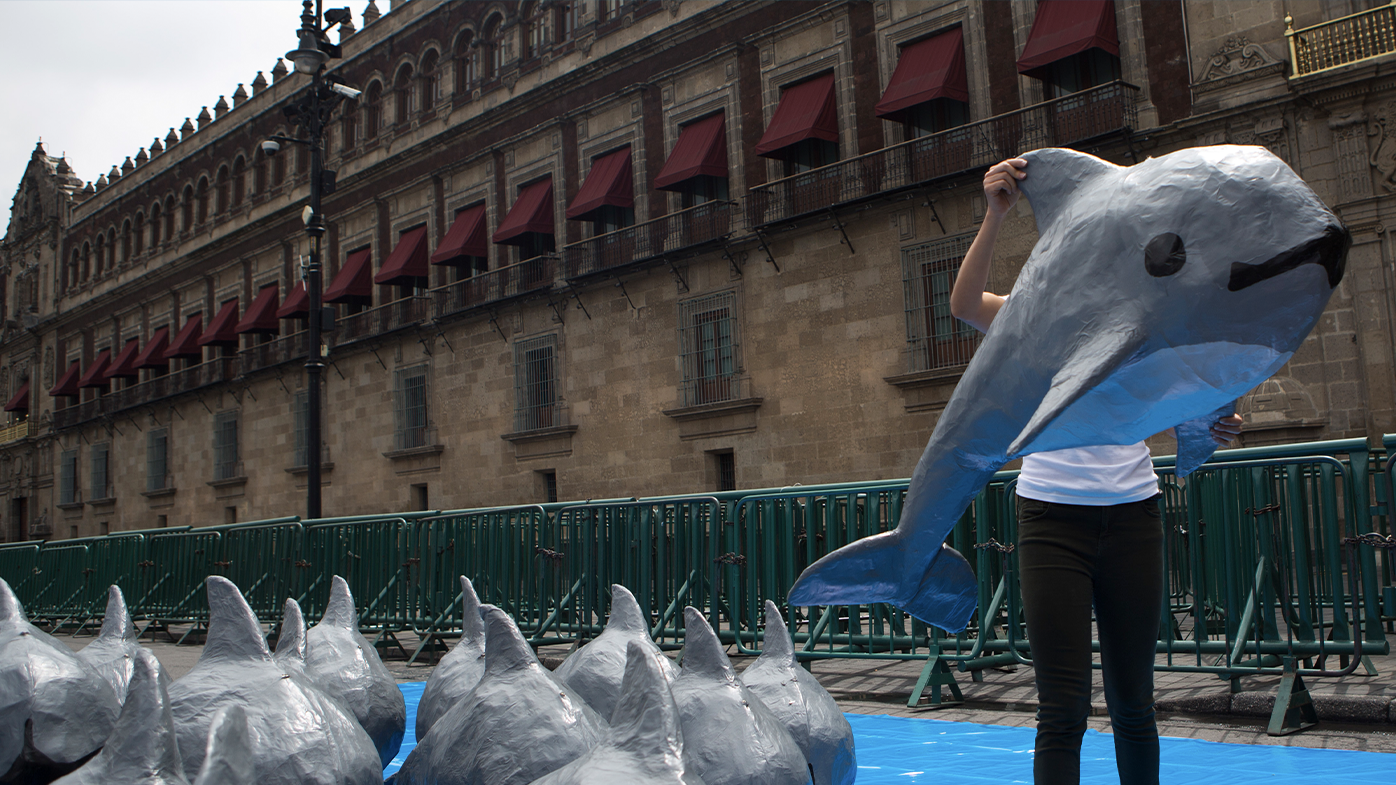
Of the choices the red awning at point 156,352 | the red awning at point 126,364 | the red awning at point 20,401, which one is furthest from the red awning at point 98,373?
the red awning at point 20,401

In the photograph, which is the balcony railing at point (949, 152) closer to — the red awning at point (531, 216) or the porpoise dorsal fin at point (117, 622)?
the red awning at point (531, 216)

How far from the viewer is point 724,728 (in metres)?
2.49

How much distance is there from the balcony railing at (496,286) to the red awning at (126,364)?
1818 cm

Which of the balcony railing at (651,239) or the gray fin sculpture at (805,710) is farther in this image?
the balcony railing at (651,239)

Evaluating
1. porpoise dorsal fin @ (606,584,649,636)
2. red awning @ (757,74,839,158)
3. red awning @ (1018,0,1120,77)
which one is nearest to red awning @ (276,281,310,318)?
red awning @ (757,74,839,158)

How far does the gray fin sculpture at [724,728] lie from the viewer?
2.44 metres

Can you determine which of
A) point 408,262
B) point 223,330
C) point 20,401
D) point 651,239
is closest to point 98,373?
point 20,401

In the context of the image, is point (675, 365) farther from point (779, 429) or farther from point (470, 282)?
point (470, 282)

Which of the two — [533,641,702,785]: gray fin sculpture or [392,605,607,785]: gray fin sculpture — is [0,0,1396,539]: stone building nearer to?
[392,605,607,785]: gray fin sculpture

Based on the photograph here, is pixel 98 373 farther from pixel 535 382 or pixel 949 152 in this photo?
pixel 949 152

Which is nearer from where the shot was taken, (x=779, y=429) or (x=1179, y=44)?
(x=1179, y=44)

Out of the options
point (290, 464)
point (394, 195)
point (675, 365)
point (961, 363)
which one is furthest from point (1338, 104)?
point (290, 464)

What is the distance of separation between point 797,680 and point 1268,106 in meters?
14.2

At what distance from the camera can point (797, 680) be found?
3191 mm
